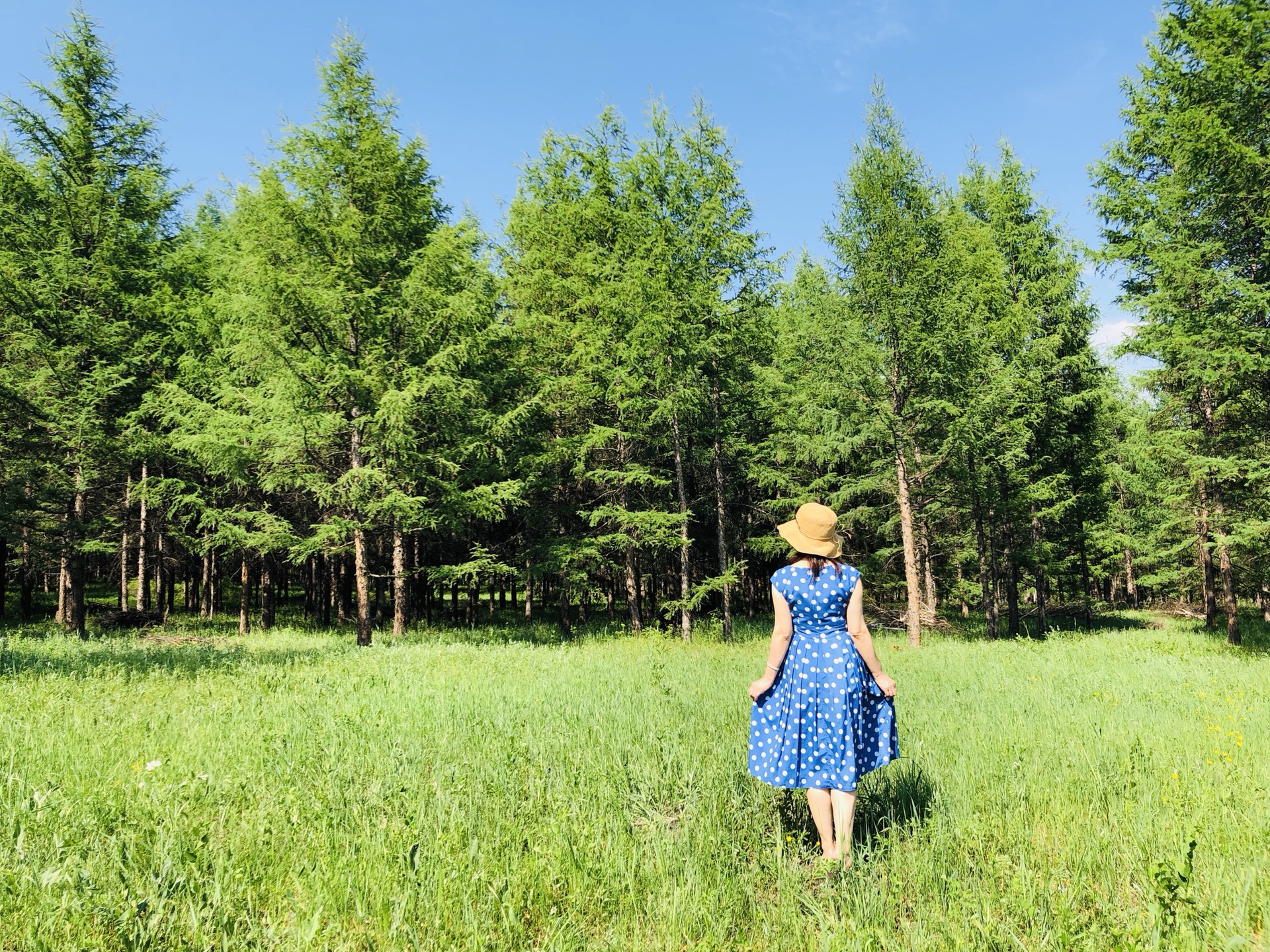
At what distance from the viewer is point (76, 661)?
360 inches

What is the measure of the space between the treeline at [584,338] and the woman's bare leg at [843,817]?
35.1ft

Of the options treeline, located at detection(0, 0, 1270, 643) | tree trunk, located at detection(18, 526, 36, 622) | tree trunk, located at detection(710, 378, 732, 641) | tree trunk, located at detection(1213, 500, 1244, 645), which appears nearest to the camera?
treeline, located at detection(0, 0, 1270, 643)

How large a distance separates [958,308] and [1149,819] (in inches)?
491

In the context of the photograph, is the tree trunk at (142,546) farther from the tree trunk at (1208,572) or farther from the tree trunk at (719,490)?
the tree trunk at (1208,572)

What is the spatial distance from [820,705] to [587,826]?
158 cm

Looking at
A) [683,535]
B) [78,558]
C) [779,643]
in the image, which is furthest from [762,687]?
[78,558]

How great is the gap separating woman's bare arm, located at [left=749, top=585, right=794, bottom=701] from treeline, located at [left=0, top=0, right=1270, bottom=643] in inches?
412

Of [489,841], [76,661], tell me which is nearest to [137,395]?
[76,661]

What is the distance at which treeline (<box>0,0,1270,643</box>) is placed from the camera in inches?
514

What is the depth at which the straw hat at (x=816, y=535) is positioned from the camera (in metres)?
3.89

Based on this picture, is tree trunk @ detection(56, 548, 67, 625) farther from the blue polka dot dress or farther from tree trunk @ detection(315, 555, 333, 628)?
the blue polka dot dress

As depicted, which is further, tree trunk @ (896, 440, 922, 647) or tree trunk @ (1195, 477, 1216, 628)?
tree trunk @ (1195, 477, 1216, 628)

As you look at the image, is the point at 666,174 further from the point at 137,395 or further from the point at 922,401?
the point at 137,395

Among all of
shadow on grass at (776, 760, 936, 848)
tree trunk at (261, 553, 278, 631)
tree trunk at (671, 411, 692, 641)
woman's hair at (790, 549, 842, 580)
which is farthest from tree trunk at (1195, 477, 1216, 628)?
tree trunk at (261, 553, 278, 631)
